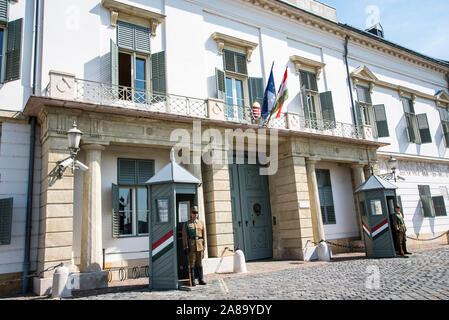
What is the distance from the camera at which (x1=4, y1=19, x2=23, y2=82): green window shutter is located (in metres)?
10.4

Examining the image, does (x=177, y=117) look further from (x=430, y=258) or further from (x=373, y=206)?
(x=430, y=258)

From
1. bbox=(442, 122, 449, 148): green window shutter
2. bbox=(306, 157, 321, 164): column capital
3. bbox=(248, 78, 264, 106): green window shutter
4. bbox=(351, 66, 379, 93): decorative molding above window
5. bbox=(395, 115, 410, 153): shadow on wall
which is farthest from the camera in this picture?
bbox=(442, 122, 449, 148): green window shutter

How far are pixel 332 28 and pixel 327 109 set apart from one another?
4731 millimetres

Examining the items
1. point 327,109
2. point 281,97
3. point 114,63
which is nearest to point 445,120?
point 327,109

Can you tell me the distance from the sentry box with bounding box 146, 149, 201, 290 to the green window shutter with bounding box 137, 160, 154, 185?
294 cm

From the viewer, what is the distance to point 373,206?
13203 mm

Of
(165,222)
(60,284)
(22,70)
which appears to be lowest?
(60,284)

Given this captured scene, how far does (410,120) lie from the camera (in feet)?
71.0

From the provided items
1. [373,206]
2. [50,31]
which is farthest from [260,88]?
[50,31]

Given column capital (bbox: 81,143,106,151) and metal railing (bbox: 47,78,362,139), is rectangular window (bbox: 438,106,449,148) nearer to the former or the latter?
metal railing (bbox: 47,78,362,139)

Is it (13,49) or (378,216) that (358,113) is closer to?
(378,216)

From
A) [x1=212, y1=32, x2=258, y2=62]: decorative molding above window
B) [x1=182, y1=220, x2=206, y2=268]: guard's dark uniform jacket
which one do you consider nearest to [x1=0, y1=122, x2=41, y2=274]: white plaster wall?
[x1=182, y1=220, x2=206, y2=268]: guard's dark uniform jacket

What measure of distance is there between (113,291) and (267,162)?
363 inches

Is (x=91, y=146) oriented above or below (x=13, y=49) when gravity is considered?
below
